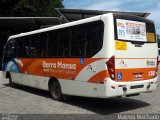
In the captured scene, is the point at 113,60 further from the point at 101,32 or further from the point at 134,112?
the point at 134,112

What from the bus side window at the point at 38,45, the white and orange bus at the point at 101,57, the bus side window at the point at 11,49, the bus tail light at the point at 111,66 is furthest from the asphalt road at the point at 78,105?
the bus side window at the point at 11,49

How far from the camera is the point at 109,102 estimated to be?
11.7 m

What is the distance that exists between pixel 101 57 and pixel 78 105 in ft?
7.48

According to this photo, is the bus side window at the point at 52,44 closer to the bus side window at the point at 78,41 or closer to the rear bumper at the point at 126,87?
the bus side window at the point at 78,41

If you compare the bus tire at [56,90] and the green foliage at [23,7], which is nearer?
the bus tire at [56,90]

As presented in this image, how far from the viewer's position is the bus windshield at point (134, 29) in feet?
32.0

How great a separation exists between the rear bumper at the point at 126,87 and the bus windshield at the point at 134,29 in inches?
50.3

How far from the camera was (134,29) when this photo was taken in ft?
33.2

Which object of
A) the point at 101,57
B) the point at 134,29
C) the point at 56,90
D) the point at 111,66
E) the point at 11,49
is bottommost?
the point at 56,90

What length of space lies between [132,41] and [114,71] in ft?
3.88

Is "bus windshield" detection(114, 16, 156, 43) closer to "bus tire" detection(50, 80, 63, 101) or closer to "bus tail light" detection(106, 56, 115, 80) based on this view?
"bus tail light" detection(106, 56, 115, 80)

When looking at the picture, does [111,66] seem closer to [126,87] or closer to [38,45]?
[126,87]

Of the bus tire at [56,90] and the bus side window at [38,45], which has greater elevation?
the bus side window at [38,45]

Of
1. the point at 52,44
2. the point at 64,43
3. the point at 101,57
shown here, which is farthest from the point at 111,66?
the point at 52,44
